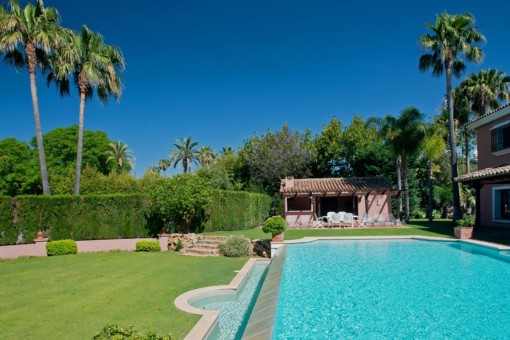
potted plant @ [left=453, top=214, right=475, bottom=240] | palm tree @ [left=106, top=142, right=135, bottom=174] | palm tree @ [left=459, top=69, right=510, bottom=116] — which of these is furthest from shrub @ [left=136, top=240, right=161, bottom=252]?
palm tree @ [left=106, top=142, right=135, bottom=174]

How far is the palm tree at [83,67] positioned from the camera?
787 inches

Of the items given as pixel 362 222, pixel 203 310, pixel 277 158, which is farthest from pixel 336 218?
pixel 203 310

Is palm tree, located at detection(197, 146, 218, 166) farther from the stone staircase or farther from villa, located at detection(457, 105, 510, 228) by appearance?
villa, located at detection(457, 105, 510, 228)

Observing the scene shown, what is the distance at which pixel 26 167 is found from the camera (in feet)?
117

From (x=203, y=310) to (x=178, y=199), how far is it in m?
11.9

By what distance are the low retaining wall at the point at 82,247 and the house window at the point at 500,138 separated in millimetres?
19402

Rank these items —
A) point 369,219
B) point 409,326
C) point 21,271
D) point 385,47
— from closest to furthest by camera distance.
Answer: point 409,326 → point 21,271 → point 385,47 → point 369,219

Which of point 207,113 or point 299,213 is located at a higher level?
point 207,113

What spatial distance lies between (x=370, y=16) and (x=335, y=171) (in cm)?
2081

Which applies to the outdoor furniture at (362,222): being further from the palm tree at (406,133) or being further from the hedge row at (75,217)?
the hedge row at (75,217)

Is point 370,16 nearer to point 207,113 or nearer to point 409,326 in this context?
point 409,326

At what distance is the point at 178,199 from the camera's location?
18297 millimetres

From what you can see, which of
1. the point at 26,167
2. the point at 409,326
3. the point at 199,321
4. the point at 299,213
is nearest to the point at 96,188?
the point at 26,167

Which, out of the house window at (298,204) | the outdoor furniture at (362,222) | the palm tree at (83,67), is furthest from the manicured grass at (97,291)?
the house window at (298,204)
